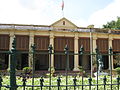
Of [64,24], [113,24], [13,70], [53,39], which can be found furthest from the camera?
[113,24]

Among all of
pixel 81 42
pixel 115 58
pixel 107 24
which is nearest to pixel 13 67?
pixel 81 42

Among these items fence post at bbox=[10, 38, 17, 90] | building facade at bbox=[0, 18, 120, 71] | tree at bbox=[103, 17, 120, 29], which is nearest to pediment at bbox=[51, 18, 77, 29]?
building facade at bbox=[0, 18, 120, 71]

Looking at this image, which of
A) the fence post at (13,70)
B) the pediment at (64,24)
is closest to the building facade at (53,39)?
the pediment at (64,24)

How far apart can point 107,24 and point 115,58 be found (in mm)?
18379

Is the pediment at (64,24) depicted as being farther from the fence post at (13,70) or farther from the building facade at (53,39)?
the fence post at (13,70)

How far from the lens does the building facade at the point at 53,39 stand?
21413mm

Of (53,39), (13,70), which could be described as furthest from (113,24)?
(13,70)

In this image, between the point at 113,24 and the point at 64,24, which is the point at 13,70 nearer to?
the point at 64,24

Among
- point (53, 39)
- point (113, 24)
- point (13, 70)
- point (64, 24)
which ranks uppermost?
point (113, 24)

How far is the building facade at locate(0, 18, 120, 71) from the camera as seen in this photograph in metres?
21.4

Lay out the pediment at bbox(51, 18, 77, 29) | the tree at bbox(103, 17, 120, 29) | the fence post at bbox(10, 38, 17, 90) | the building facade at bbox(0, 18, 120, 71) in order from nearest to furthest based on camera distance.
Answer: the fence post at bbox(10, 38, 17, 90)
the building facade at bbox(0, 18, 120, 71)
the pediment at bbox(51, 18, 77, 29)
the tree at bbox(103, 17, 120, 29)

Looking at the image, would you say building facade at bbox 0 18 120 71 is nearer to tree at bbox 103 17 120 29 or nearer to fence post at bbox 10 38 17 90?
tree at bbox 103 17 120 29

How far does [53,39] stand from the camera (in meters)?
22.5

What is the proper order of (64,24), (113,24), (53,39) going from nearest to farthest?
(53,39) → (64,24) → (113,24)
